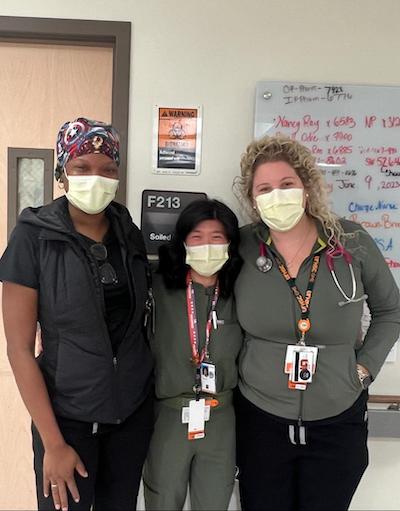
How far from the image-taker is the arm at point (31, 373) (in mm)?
1160

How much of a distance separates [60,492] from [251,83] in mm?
1537

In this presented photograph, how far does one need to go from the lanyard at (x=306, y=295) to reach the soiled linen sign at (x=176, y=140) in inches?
24.8

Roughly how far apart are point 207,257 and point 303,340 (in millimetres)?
389

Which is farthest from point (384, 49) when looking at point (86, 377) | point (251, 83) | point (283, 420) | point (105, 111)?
point (86, 377)

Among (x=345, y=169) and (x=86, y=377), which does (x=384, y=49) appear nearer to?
(x=345, y=169)

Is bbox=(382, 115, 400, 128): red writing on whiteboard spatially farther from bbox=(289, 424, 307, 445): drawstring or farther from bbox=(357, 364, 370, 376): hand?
bbox=(289, 424, 307, 445): drawstring

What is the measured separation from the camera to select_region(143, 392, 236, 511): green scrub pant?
1.45 metres

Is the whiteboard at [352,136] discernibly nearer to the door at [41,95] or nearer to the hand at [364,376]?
the hand at [364,376]

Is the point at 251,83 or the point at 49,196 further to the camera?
the point at 49,196

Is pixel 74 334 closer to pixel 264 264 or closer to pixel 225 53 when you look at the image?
pixel 264 264

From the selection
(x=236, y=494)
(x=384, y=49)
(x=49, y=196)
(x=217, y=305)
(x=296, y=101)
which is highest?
(x=384, y=49)

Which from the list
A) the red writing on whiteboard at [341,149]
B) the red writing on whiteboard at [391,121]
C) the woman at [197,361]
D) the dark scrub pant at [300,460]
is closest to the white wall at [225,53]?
the red writing on whiteboard at [391,121]

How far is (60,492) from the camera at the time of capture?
1.21 meters

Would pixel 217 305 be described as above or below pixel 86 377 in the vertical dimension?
above
